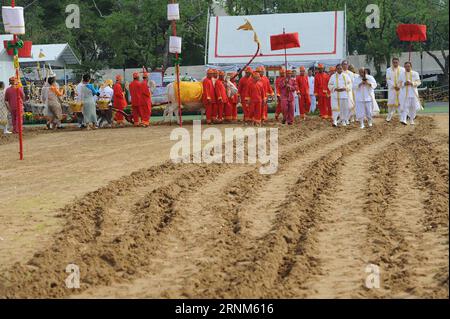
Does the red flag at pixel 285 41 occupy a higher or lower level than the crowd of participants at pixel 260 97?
higher

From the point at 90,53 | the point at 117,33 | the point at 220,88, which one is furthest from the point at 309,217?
the point at 90,53

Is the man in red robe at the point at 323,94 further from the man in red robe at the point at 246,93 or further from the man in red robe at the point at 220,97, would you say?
the man in red robe at the point at 220,97

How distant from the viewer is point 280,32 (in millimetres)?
31625

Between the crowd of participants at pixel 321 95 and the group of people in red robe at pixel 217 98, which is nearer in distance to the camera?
the crowd of participants at pixel 321 95

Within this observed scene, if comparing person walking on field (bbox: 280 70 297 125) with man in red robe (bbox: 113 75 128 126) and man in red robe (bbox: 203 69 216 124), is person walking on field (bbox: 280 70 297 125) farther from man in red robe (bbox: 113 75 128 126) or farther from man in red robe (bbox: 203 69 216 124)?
man in red robe (bbox: 113 75 128 126)

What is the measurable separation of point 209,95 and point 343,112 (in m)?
4.21

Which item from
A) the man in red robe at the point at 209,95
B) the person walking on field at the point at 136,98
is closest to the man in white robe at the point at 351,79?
the man in red robe at the point at 209,95

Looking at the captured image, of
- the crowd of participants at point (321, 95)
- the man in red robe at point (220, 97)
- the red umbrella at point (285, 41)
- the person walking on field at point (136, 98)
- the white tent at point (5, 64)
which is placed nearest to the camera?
the crowd of participants at point (321, 95)

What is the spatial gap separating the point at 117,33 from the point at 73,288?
38.7m

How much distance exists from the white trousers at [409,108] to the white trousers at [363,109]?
816mm

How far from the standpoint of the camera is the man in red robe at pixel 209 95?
26.2 meters

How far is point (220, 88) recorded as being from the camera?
1032 inches

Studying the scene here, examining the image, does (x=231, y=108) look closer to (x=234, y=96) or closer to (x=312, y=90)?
(x=234, y=96)

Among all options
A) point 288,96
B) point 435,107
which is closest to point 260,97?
point 288,96
